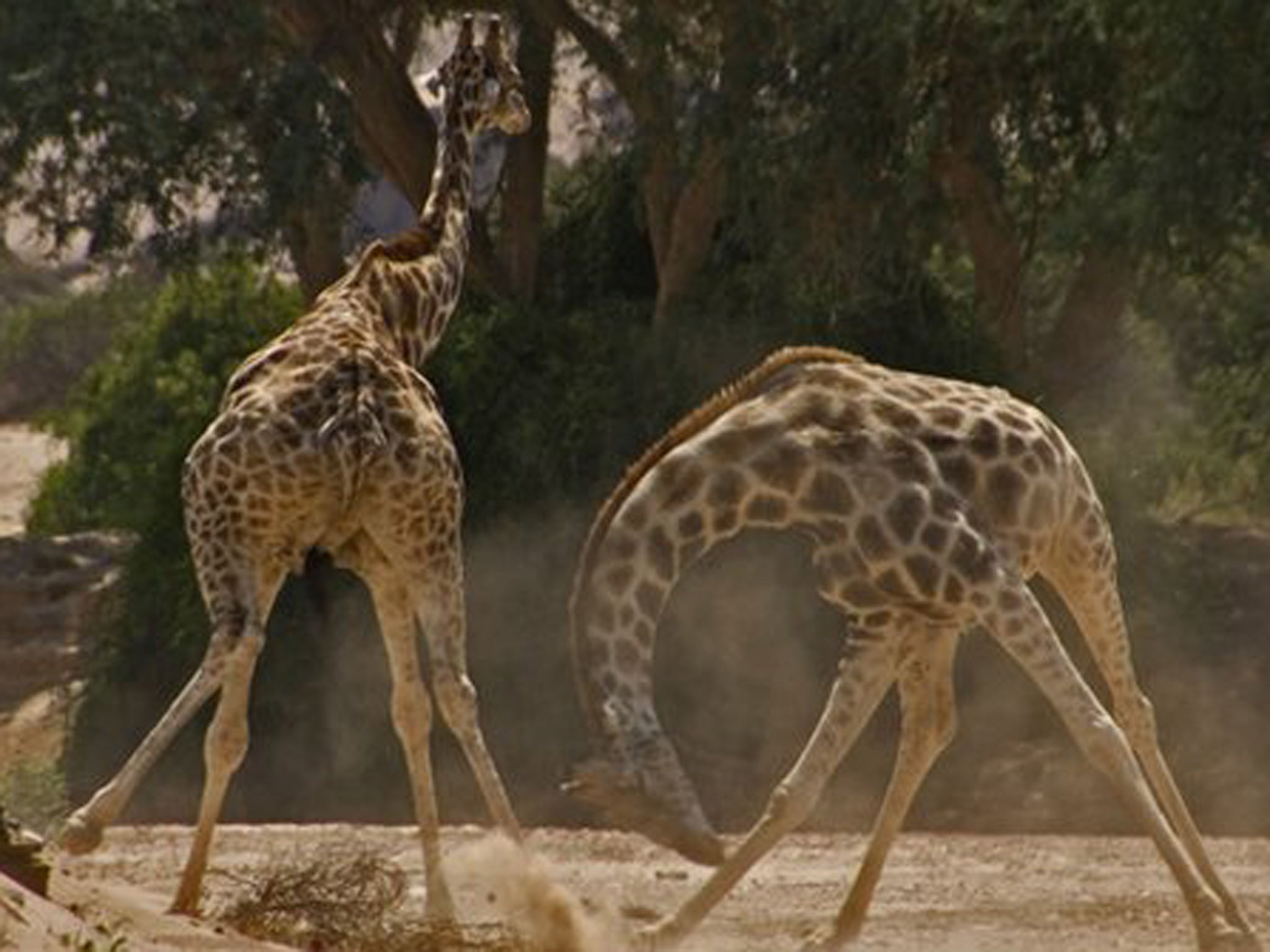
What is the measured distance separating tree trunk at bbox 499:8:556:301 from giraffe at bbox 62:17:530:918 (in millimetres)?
→ 8348

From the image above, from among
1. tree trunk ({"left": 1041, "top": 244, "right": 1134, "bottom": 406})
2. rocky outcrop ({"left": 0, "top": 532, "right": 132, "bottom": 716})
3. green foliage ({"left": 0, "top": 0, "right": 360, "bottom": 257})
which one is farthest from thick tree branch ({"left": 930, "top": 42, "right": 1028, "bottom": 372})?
rocky outcrop ({"left": 0, "top": 532, "right": 132, "bottom": 716})

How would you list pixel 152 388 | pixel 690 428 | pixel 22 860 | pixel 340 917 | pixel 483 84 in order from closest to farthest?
pixel 22 860 → pixel 690 428 → pixel 340 917 → pixel 483 84 → pixel 152 388

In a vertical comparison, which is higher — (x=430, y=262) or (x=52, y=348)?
(x=430, y=262)

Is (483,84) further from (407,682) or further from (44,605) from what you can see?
(44,605)

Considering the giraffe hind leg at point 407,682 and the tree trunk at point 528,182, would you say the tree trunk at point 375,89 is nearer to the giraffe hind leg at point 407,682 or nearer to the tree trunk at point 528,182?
the tree trunk at point 528,182

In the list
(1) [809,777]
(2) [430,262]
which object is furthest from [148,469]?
(1) [809,777]

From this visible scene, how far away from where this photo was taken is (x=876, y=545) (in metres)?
12.4

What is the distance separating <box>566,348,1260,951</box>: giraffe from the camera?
12016 millimetres

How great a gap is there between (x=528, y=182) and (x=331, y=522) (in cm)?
960

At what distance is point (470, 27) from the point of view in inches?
633

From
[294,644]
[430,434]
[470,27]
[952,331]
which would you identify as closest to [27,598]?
[294,644]

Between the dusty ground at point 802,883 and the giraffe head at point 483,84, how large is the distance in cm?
304

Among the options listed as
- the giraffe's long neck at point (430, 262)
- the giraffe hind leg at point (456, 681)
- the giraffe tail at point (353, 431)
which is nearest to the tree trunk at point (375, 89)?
the giraffe's long neck at point (430, 262)

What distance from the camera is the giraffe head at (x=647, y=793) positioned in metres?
11.0
